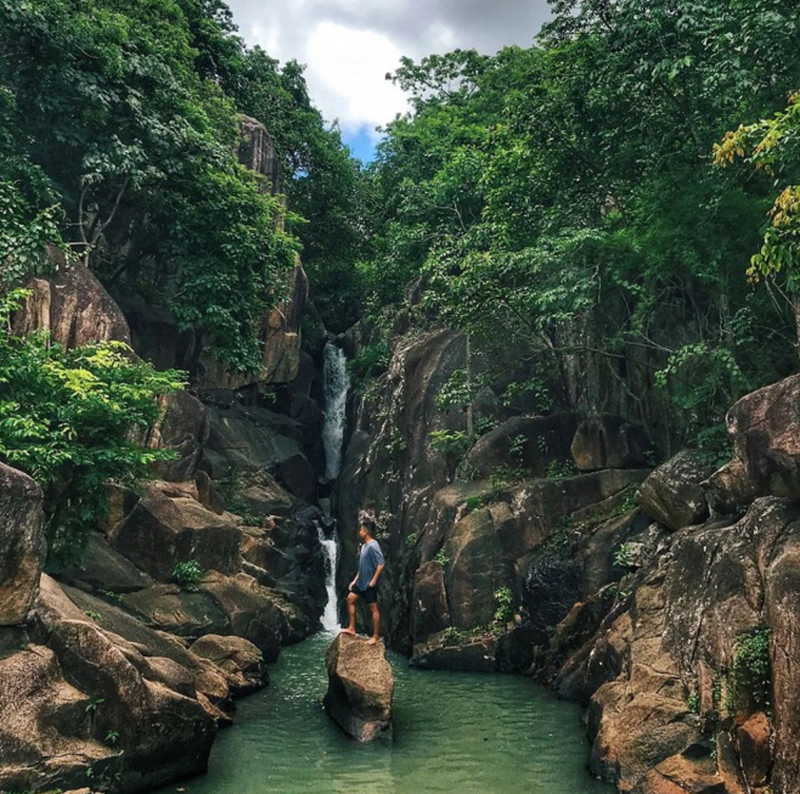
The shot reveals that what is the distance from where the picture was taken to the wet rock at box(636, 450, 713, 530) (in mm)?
13672

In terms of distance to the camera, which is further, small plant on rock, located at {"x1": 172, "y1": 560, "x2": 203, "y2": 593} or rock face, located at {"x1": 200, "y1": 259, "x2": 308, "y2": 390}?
rock face, located at {"x1": 200, "y1": 259, "x2": 308, "y2": 390}

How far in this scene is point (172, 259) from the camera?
2336 cm

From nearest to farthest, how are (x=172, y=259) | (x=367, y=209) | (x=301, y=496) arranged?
(x=172, y=259) < (x=301, y=496) < (x=367, y=209)

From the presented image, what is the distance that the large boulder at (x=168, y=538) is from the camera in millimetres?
16516

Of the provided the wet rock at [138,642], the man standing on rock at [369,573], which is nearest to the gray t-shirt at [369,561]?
the man standing on rock at [369,573]

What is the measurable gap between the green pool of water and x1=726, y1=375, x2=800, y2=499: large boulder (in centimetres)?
449

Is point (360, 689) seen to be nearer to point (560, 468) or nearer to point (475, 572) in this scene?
point (475, 572)

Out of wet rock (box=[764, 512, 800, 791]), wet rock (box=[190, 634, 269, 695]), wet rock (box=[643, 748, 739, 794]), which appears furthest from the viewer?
wet rock (box=[190, 634, 269, 695])

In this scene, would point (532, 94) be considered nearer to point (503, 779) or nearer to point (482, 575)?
point (482, 575)

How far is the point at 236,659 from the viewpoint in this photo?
47.1 feet

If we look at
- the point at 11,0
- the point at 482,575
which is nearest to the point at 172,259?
the point at 11,0

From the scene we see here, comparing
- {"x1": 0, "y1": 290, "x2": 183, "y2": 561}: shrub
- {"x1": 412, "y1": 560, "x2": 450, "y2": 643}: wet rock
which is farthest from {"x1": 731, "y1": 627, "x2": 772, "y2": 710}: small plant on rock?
{"x1": 412, "y1": 560, "x2": 450, "y2": 643}: wet rock

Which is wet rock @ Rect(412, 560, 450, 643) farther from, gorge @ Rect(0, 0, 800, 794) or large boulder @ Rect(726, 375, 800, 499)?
large boulder @ Rect(726, 375, 800, 499)

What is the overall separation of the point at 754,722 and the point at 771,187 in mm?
10190
